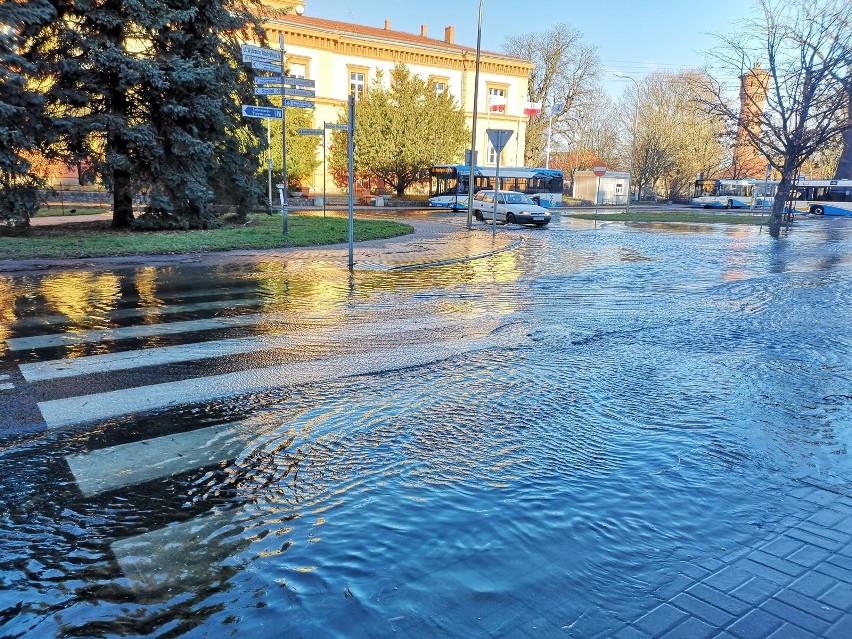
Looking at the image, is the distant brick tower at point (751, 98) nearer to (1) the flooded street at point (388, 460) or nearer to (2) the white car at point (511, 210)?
(2) the white car at point (511, 210)

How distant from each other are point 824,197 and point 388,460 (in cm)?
6102

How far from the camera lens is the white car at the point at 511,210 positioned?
29.5 metres

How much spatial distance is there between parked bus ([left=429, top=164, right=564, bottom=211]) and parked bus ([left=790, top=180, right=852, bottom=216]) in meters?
20.2

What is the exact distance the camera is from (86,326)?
7.57m

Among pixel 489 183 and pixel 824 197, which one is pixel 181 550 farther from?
pixel 824 197

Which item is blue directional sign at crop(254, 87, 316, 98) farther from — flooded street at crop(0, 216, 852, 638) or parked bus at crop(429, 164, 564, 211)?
parked bus at crop(429, 164, 564, 211)

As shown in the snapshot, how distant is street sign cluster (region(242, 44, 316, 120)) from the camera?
16.0 meters

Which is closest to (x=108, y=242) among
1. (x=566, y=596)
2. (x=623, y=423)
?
(x=623, y=423)

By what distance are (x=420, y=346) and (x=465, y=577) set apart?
414 centimetres

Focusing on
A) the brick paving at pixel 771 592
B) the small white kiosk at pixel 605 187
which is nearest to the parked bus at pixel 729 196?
the small white kiosk at pixel 605 187

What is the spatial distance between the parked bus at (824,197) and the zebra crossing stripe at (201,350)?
174ft

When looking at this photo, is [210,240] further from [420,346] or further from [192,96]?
[420,346]

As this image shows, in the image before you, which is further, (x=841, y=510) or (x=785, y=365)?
(x=785, y=365)

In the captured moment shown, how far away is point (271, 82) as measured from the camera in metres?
16.3
